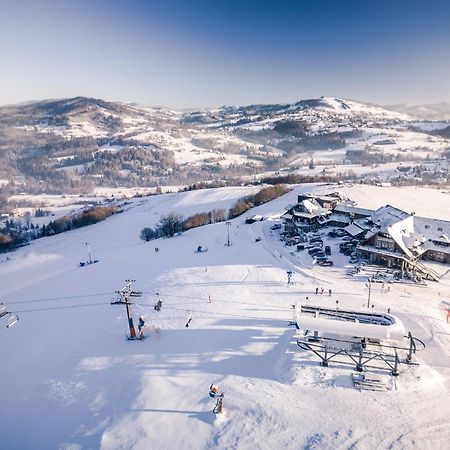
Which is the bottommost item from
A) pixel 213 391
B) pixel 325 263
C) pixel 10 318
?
pixel 325 263

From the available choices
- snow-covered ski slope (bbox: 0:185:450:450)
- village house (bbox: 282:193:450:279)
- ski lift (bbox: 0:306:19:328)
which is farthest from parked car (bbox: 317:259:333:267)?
ski lift (bbox: 0:306:19:328)

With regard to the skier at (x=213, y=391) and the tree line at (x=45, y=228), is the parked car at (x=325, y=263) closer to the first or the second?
the skier at (x=213, y=391)

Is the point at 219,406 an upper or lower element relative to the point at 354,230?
lower

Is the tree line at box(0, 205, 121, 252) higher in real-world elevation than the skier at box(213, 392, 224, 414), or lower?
lower

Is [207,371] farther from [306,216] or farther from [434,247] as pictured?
[306,216]

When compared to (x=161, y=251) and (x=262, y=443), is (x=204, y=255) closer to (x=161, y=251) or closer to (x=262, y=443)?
(x=161, y=251)

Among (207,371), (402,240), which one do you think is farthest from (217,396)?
(402,240)

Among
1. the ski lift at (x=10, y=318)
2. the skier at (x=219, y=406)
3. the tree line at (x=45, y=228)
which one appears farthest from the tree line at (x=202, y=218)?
the skier at (x=219, y=406)

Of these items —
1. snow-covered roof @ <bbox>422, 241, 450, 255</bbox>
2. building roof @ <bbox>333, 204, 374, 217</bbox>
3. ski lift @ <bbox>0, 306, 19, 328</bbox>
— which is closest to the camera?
ski lift @ <bbox>0, 306, 19, 328</bbox>

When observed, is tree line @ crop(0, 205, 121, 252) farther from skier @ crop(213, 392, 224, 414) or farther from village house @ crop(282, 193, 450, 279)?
skier @ crop(213, 392, 224, 414)
